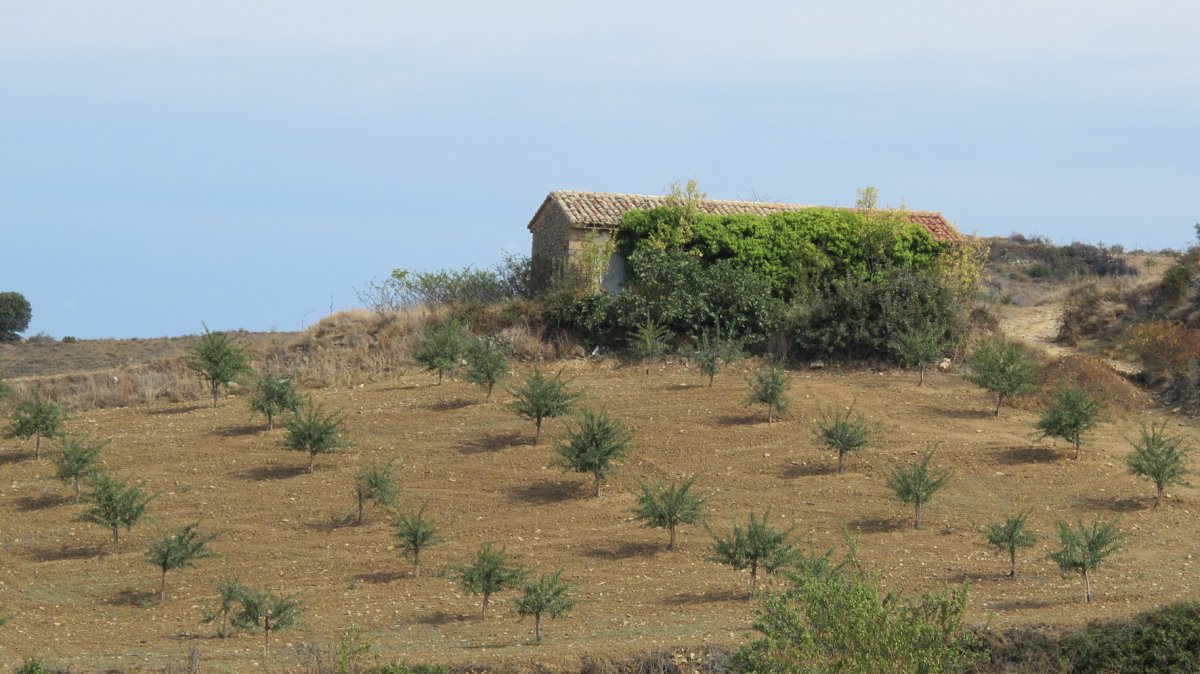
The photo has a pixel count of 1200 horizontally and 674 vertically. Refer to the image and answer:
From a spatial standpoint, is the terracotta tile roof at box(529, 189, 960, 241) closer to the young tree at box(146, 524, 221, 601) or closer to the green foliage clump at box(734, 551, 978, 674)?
the young tree at box(146, 524, 221, 601)

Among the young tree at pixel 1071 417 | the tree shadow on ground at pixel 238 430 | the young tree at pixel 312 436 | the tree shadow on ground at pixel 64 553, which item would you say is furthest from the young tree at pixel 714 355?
the tree shadow on ground at pixel 64 553

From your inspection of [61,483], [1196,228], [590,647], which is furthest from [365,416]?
[1196,228]

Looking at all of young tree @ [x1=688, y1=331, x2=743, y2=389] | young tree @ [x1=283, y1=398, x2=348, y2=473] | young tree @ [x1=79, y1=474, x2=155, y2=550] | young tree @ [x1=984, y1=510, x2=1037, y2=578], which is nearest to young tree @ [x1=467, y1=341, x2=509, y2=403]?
young tree @ [x1=283, y1=398, x2=348, y2=473]

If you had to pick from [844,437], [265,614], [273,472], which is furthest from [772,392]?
[265,614]

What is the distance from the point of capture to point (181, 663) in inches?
608

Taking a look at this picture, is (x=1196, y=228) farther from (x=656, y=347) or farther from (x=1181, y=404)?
(x=656, y=347)

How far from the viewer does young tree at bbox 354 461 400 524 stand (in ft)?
68.0

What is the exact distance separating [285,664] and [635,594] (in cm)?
469

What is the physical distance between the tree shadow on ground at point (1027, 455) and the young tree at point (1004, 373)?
2.25 metres

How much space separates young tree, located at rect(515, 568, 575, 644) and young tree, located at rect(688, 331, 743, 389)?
11.1 metres

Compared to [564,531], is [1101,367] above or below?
above

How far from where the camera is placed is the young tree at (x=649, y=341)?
1152 inches

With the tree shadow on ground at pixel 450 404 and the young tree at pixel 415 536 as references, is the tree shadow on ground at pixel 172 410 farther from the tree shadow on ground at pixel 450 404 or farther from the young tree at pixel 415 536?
the young tree at pixel 415 536

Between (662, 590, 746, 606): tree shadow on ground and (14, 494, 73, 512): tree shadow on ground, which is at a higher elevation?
(14, 494, 73, 512): tree shadow on ground
